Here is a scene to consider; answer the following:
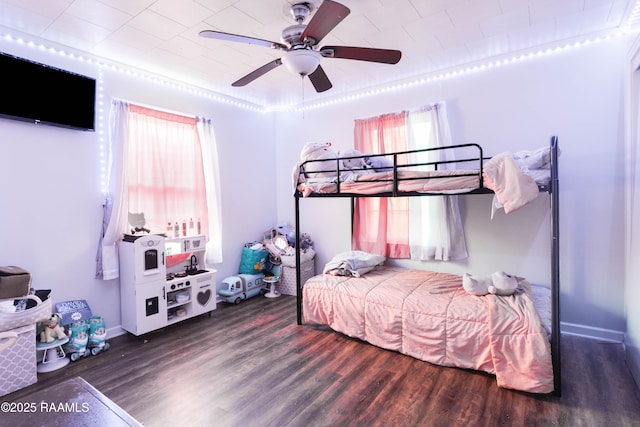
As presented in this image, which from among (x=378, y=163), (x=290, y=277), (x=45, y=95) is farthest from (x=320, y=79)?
(x=290, y=277)

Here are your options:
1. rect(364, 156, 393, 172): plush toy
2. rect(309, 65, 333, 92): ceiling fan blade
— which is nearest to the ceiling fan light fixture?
rect(309, 65, 333, 92): ceiling fan blade

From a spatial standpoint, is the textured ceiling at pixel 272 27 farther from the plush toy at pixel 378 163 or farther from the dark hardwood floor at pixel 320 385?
the dark hardwood floor at pixel 320 385

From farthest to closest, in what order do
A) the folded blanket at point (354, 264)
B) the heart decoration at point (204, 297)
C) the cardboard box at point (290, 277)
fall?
the cardboard box at point (290, 277), the heart decoration at point (204, 297), the folded blanket at point (354, 264)

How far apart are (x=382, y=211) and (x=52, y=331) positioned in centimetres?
339

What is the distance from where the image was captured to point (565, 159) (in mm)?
3037

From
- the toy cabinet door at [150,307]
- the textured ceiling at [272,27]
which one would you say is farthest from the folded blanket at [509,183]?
the toy cabinet door at [150,307]

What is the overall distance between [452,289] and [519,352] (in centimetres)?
79

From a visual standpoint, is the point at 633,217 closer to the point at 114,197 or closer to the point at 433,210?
the point at 433,210

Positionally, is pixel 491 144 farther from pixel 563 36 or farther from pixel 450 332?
pixel 450 332

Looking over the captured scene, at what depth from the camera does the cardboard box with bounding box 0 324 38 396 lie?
2270 millimetres

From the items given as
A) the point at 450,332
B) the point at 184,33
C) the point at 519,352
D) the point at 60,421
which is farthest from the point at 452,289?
the point at 184,33

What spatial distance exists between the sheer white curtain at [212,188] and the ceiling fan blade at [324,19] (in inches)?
93.2

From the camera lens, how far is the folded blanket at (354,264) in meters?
3.48

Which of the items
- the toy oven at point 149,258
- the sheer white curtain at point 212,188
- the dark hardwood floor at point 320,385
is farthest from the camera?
the sheer white curtain at point 212,188
